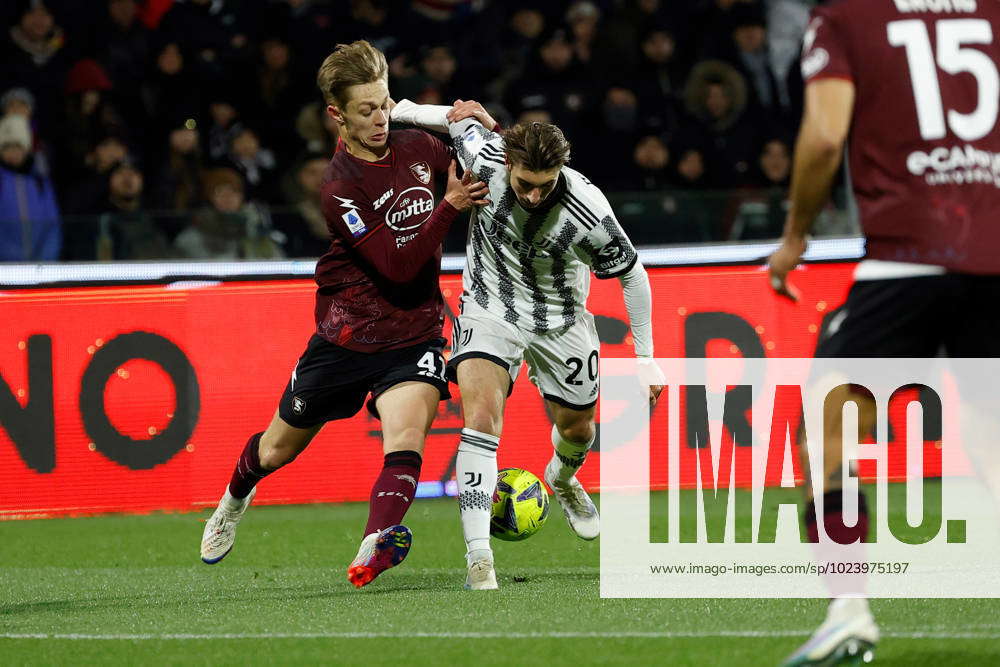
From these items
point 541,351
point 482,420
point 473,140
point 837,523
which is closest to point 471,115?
point 473,140

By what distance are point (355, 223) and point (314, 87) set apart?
6.68 m

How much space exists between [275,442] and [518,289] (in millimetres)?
1284

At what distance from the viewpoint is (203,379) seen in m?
9.30

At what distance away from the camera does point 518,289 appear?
22.0ft

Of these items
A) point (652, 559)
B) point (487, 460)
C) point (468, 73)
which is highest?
point (468, 73)

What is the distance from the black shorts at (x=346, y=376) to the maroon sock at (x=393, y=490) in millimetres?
356

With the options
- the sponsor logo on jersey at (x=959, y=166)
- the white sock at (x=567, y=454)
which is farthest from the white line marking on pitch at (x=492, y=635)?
the white sock at (x=567, y=454)

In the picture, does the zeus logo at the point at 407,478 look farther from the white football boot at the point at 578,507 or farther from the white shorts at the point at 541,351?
the white football boot at the point at 578,507

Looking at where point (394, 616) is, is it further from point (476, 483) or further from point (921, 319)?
point (921, 319)

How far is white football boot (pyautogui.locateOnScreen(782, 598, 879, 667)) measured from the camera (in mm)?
4102

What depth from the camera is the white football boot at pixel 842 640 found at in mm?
4102

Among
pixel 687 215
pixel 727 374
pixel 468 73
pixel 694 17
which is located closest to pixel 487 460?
pixel 727 374

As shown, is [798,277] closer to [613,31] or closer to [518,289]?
[518,289]

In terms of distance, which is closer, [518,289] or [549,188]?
[549,188]
